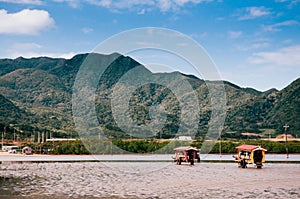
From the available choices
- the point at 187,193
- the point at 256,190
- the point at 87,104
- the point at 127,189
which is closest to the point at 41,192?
the point at 127,189

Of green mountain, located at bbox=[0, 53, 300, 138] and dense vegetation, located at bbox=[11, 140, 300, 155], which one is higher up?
green mountain, located at bbox=[0, 53, 300, 138]

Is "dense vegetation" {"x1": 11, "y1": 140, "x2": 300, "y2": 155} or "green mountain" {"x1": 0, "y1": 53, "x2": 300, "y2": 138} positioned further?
"green mountain" {"x1": 0, "y1": 53, "x2": 300, "y2": 138}

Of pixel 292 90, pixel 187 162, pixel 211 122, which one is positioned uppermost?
pixel 292 90

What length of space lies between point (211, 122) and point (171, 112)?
25.5m

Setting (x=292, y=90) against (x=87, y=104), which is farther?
(x=292, y=90)

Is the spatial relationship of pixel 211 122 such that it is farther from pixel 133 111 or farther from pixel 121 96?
pixel 133 111

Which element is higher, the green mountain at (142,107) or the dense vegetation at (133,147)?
the green mountain at (142,107)

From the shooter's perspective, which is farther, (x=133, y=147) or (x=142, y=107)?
(x=142, y=107)

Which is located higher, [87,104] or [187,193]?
[87,104]

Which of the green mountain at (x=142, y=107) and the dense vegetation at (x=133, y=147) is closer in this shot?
the dense vegetation at (x=133, y=147)

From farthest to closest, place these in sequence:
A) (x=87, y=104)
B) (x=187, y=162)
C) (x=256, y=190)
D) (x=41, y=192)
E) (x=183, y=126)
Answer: (x=87, y=104), (x=183, y=126), (x=187, y=162), (x=256, y=190), (x=41, y=192)

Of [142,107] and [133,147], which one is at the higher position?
[142,107]

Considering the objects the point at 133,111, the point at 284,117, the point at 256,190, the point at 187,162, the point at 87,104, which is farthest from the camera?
the point at 284,117

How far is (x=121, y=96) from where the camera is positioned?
3957 inches
